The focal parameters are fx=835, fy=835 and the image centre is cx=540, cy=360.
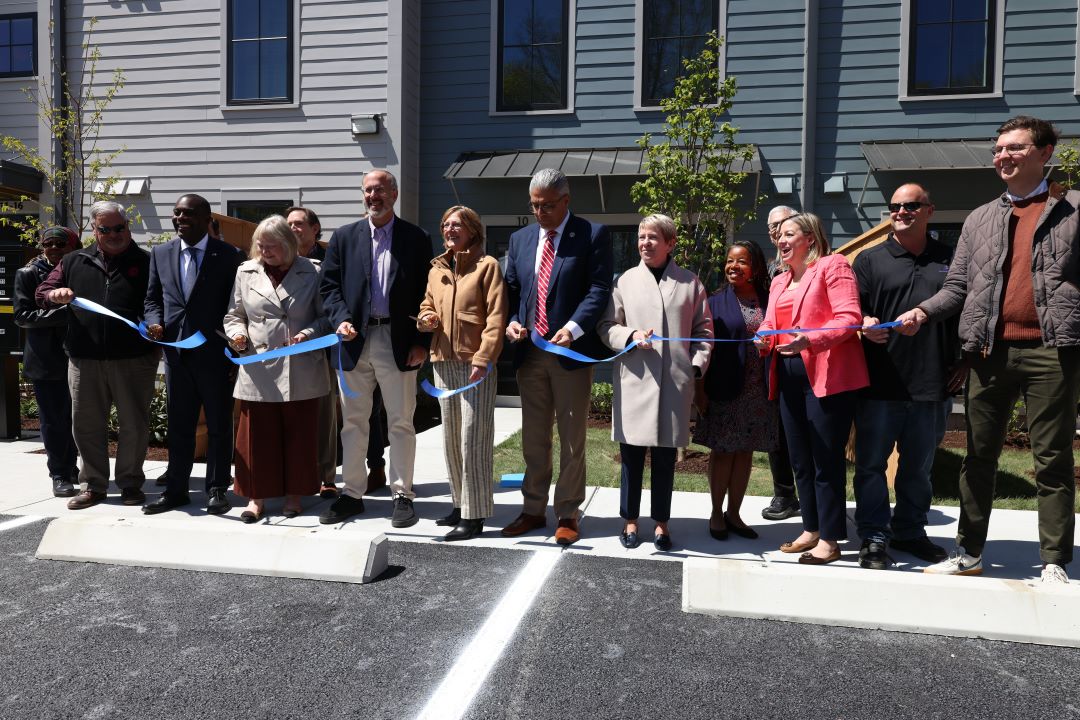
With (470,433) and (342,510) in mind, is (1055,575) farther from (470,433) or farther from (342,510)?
(342,510)

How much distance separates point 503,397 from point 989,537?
678cm

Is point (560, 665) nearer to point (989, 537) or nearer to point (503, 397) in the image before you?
point (989, 537)

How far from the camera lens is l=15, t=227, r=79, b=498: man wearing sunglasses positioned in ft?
19.6

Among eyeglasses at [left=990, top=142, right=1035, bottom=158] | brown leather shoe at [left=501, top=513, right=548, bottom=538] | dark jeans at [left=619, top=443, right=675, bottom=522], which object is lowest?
brown leather shoe at [left=501, top=513, right=548, bottom=538]

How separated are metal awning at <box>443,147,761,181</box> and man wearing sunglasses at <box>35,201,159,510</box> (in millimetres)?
5351

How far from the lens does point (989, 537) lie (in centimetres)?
491

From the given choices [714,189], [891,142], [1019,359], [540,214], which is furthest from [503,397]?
[1019,359]

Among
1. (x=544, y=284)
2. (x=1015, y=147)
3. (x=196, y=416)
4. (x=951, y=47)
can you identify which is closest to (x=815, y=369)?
(x=1015, y=147)

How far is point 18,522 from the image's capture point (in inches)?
205

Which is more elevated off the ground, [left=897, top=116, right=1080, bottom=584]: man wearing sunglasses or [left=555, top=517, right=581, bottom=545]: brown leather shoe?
[left=897, top=116, right=1080, bottom=584]: man wearing sunglasses

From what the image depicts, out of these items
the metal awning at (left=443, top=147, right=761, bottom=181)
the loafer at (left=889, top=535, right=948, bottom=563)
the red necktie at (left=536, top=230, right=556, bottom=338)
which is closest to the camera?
the loafer at (left=889, top=535, right=948, bottom=563)

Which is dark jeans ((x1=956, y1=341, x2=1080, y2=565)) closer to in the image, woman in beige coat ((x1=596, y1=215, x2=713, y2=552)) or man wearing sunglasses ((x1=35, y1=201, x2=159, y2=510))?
woman in beige coat ((x1=596, y1=215, x2=713, y2=552))

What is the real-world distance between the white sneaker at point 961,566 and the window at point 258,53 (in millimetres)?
9744

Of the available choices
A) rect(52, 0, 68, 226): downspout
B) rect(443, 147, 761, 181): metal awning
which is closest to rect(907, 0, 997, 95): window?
rect(443, 147, 761, 181): metal awning
